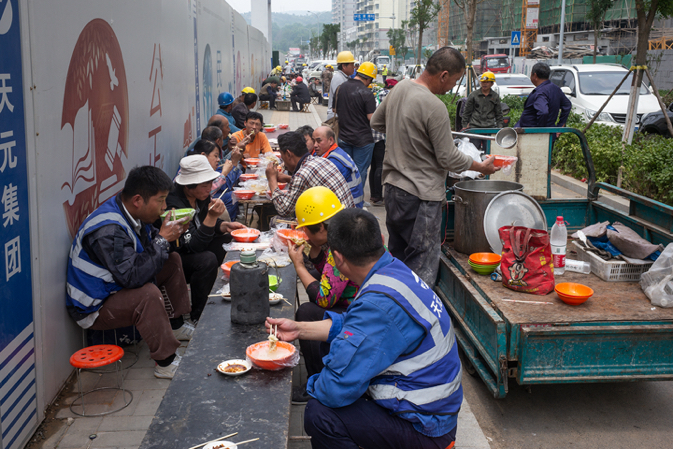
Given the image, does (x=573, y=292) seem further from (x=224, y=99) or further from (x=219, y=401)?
(x=224, y=99)

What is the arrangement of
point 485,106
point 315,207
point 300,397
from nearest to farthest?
point 315,207 → point 300,397 → point 485,106

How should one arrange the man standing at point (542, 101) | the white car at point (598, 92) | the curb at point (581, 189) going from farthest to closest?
1. the white car at point (598, 92)
2. the curb at point (581, 189)
3. the man standing at point (542, 101)

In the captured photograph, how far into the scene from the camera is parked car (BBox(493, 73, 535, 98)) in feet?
54.7

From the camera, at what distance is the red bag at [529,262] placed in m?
3.78

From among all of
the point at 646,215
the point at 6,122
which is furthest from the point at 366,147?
the point at 6,122

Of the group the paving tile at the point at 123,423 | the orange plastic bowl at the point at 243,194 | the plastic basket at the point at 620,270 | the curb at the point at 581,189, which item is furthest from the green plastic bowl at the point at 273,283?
the curb at the point at 581,189

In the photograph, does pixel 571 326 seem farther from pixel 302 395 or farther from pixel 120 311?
pixel 120 311

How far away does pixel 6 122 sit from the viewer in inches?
108

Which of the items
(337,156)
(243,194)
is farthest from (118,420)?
(243,194)

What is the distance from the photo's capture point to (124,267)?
346cm

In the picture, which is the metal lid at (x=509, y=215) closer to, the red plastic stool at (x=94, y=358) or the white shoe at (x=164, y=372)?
the white shoe at (x=164, y=372)

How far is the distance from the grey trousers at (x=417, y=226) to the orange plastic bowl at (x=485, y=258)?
0.31 meters

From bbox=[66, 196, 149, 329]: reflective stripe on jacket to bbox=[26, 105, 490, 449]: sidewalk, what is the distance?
509 millimetres

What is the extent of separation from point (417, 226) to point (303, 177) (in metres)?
1.06
